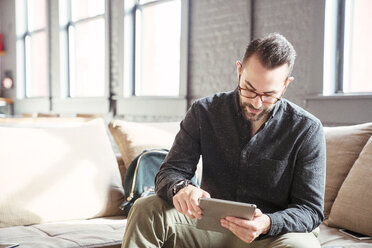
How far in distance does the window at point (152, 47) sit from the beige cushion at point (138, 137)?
2.67 meters

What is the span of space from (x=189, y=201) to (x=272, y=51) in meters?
0.61

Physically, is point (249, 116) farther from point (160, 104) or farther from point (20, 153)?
point (160, 104)

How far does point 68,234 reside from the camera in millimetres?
1806

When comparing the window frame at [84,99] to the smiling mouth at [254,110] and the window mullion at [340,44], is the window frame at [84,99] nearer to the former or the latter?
the window mullion at [340,44]

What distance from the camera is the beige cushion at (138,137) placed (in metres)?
2.42

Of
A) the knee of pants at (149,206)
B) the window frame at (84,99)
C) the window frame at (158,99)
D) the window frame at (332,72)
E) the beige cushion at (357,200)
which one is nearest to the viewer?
the knee of pants at (149,206)

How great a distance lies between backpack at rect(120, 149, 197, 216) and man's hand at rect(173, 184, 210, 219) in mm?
721

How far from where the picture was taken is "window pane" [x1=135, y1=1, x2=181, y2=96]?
17.0ft

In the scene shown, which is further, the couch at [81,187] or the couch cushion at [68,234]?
the couch at [81,187]

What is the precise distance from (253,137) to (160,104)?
139 inches

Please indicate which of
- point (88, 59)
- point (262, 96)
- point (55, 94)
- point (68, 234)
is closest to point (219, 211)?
point (262, 96)

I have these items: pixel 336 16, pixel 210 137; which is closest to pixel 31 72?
pixel 336 16

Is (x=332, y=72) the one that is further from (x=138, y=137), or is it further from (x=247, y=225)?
(x=247, y=225)

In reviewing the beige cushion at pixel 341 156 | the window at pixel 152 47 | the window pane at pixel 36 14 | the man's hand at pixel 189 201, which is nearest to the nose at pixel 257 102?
the man's hand at pixel 189 201
